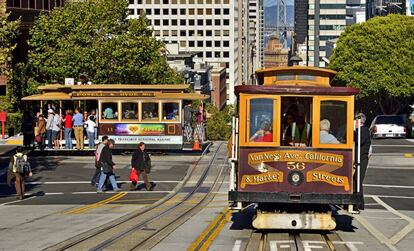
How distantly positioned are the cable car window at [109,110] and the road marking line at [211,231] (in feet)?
45.9

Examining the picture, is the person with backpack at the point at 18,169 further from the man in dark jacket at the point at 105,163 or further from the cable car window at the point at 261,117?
the cable car window at the point at 261,117

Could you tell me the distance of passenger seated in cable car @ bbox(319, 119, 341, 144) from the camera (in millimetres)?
16188

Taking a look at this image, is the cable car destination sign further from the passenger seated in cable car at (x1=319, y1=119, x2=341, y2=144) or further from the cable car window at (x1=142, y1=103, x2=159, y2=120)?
the passenger seated in cable car at (x1=319, y1=119, x2=341, y2=144)

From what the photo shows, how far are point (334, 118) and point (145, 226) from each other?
4.80 m

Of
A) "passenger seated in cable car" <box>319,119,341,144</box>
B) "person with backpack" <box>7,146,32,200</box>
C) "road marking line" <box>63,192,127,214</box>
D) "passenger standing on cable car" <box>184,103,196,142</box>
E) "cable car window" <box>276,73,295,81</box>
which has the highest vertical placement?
"cable car window" <box>276,73,295,81</box>

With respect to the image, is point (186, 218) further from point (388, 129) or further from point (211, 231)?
point (388, 129)

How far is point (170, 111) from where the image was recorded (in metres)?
34.4

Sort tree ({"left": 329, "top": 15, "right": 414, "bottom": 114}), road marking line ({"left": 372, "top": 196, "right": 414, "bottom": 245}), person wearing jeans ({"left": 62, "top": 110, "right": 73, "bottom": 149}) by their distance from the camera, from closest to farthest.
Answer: road marking line ({"left": 372, "top": 196, "right": 414, "bottom": 245}), person wearing jeans ({"left": 62, "top": 110, "right": 73, "bottom": 149}), tree ({"left": 329, "top": 15, "right": 414, "bottom": 114})

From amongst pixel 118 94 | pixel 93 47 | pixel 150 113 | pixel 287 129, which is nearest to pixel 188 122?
pixel 150 113

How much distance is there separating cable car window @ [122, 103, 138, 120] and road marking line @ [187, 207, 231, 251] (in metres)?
13.6

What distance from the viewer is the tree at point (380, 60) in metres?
77.2

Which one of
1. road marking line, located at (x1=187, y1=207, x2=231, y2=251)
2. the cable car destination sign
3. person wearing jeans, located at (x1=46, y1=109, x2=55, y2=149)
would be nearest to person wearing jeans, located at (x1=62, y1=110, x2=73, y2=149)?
person wearing jeans, located at (x1=46, y1=109, x2=55, y2=149)

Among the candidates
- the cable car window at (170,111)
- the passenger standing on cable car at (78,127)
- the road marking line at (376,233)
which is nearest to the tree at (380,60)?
the cable car window at (170,111)

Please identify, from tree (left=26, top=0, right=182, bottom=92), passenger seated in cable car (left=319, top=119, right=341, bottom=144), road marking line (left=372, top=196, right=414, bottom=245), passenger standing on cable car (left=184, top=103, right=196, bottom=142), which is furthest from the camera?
tree (left=26, top=0, right=182, bottom=92)
